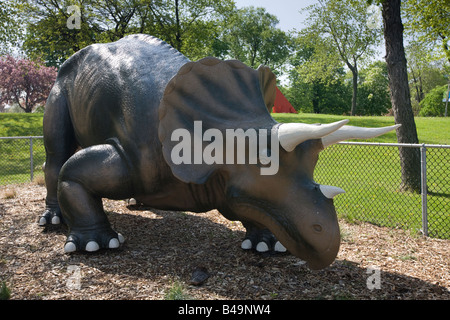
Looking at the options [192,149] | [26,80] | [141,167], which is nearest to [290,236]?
[192,149]

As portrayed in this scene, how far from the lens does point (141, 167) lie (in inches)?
145

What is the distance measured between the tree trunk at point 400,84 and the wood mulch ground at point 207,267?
249 cm

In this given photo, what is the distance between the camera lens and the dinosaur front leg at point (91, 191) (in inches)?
151

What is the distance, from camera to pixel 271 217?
10.3ft

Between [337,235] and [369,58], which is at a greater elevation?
[369,58]

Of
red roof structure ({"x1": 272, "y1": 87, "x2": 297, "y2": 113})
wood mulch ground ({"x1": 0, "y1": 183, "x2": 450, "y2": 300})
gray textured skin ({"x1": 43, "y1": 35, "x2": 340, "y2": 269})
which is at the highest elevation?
red roof structure ({"x1": 272, "y1": 87, "x2": 297, "y2": 113})

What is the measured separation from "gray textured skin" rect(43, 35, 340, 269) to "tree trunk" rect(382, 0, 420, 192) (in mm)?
4442

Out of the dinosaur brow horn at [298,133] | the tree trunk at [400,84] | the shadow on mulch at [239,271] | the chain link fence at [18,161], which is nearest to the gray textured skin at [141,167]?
the dinosaur brow horn at [298,133]

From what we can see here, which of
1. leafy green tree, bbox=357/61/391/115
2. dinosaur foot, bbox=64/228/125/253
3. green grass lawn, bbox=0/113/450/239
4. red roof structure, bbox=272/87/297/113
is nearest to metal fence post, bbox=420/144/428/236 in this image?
green grass lawn, bbox=0/113/450/239

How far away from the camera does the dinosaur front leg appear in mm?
3832

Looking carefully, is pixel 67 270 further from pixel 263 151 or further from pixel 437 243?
pixel 437 243

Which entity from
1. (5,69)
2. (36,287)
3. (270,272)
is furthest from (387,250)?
(5,69)

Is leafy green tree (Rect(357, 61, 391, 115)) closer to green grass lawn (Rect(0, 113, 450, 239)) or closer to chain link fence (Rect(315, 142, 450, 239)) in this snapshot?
green grass lawn (Rect(0, 113, 450, 239))
